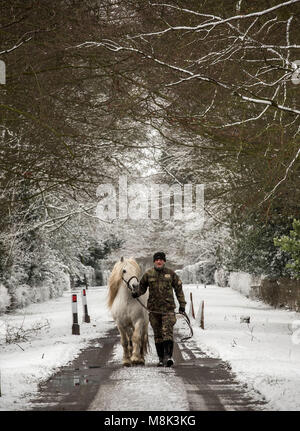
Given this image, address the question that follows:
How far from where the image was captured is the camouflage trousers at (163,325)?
35.9 ft

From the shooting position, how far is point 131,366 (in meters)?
11.0

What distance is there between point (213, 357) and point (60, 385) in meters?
3.71

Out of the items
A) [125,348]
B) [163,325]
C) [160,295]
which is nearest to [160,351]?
[163,325]

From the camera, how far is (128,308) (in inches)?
455

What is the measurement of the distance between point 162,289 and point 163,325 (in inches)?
22.6

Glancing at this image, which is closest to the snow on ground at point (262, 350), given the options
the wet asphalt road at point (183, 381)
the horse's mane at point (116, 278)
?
the wet asphalt road at point (183, 381)

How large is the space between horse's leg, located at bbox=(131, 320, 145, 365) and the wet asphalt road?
226 mm

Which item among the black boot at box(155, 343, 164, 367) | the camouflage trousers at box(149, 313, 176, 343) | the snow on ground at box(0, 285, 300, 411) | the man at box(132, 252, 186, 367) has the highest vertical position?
the man at box(132, 252, 186, 367)

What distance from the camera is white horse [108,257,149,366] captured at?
11.4 metres

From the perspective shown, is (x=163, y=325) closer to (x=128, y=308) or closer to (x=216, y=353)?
(x=128, y=308)

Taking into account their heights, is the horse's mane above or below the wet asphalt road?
above

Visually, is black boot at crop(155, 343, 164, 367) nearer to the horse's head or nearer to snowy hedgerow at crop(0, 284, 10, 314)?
the horse's head

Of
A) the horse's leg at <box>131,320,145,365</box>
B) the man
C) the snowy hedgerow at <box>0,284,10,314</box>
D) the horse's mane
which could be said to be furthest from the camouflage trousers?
the snowy hedgerow at <box>0,284,10,314</box>

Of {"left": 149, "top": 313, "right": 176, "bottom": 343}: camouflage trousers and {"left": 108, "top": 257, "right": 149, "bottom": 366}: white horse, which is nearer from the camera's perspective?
{"left": 149, "top": 313, "right": 176, "bottom": 343}: camouflage trousers
